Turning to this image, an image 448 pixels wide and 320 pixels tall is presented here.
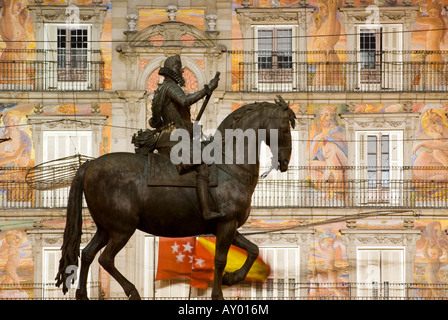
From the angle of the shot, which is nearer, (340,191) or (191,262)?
(191,262)

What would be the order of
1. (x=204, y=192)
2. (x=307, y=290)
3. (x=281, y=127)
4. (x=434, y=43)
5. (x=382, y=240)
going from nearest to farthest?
(x=204, y=192)
(x=281, y=127)
(x=307, y=290)
(x=382, y=240)
(x=434, y=43)

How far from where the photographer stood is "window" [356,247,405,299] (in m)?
31.9

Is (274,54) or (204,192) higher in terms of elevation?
(274,54)

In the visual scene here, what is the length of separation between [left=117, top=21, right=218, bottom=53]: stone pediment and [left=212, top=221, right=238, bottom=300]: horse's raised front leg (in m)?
18.7

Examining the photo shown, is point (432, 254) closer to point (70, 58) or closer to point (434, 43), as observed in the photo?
point (434, 43)

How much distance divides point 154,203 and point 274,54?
1916cm

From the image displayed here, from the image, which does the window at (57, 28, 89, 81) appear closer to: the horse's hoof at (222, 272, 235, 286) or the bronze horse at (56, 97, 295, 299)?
the bronze horse at (56, 97, 295, 299)

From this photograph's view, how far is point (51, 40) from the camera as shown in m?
33.0

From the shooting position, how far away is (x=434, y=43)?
33188 mm

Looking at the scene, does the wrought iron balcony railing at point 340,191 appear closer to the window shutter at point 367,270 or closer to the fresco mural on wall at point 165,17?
the window shutter at point 367,270

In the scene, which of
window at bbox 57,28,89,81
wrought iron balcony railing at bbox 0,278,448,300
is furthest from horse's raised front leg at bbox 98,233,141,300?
window at bbox 57,28,89,81

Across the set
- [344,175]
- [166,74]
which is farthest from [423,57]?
[166,74]

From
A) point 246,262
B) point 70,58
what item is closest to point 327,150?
point 70,58

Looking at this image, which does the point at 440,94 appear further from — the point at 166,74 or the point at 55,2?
the point at 166,74
